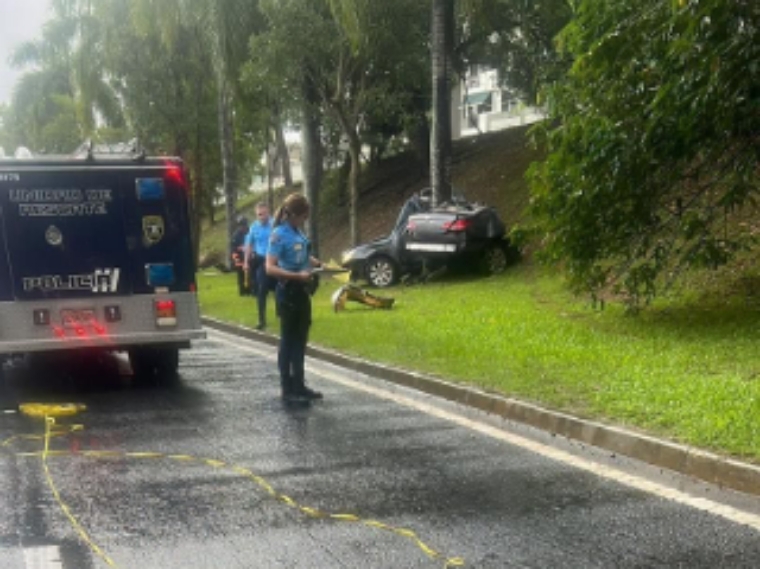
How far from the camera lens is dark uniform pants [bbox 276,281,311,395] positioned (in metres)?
9.37

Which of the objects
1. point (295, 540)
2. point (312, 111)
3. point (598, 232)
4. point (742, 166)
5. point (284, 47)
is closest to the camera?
point (295, 540)

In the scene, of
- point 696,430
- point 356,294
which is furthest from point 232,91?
point 696,430

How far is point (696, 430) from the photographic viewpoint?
704 cm

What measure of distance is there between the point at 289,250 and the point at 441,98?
1279cm

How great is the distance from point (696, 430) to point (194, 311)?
5.47 meters

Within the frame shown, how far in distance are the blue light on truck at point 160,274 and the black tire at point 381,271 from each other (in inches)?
433

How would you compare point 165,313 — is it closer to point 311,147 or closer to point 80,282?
point 80,282

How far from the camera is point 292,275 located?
9219 mm

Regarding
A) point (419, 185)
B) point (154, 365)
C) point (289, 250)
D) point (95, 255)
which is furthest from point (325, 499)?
point (419, 185)

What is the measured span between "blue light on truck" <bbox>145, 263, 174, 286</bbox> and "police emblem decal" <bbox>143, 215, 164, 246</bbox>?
0.24 meters

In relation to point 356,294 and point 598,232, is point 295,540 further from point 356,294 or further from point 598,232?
point 356,294

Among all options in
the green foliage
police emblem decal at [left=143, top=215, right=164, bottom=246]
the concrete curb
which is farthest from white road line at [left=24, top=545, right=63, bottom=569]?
the green foliage

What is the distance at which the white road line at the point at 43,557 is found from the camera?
5012 millimetres

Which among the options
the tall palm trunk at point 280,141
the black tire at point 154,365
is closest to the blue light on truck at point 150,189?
the black tire at point 154,365
